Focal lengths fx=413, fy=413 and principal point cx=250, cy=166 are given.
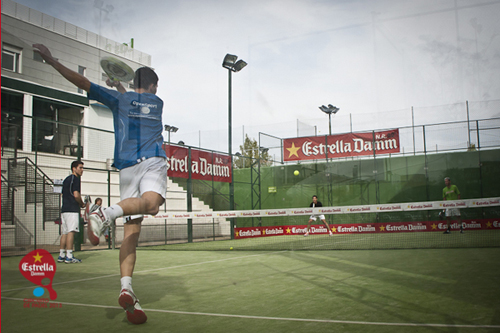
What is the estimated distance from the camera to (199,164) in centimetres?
1405

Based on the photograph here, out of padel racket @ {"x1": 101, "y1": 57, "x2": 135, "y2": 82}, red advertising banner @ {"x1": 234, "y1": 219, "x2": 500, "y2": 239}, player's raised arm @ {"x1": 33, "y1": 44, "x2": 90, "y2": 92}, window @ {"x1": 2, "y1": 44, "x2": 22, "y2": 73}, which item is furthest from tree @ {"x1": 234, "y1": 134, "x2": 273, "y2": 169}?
window @ {"x1": 2, "y1": 44, "x2": 22, "y2": 73}

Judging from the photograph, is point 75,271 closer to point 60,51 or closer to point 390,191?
point 60,51

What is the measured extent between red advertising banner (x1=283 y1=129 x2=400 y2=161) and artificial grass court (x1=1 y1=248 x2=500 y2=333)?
1174 centimetres

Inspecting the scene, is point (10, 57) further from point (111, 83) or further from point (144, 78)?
point (144, 78)

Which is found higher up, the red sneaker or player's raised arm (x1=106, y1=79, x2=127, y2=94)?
player's raised arm (x1=106, y1=79, x2=127, y2=94)

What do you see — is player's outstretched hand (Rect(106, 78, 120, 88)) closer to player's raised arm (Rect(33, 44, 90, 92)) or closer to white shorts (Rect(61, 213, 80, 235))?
player's raised arm (Rect(33, 44, 90, 92))

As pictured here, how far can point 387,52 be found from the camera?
518 cm

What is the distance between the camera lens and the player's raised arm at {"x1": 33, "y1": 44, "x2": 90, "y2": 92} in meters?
2.46


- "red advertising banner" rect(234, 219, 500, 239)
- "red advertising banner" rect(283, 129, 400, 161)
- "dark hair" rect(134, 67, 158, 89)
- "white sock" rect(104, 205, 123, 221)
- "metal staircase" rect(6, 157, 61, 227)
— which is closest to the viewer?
"white sock" rect(104, 205, 123, 221)

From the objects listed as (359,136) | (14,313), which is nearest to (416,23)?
(14,313)

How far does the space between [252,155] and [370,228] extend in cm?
649

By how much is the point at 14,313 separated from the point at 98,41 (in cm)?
201

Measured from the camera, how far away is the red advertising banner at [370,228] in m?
13.5

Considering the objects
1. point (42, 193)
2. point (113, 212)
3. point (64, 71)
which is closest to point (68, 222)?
point (42, 193)
